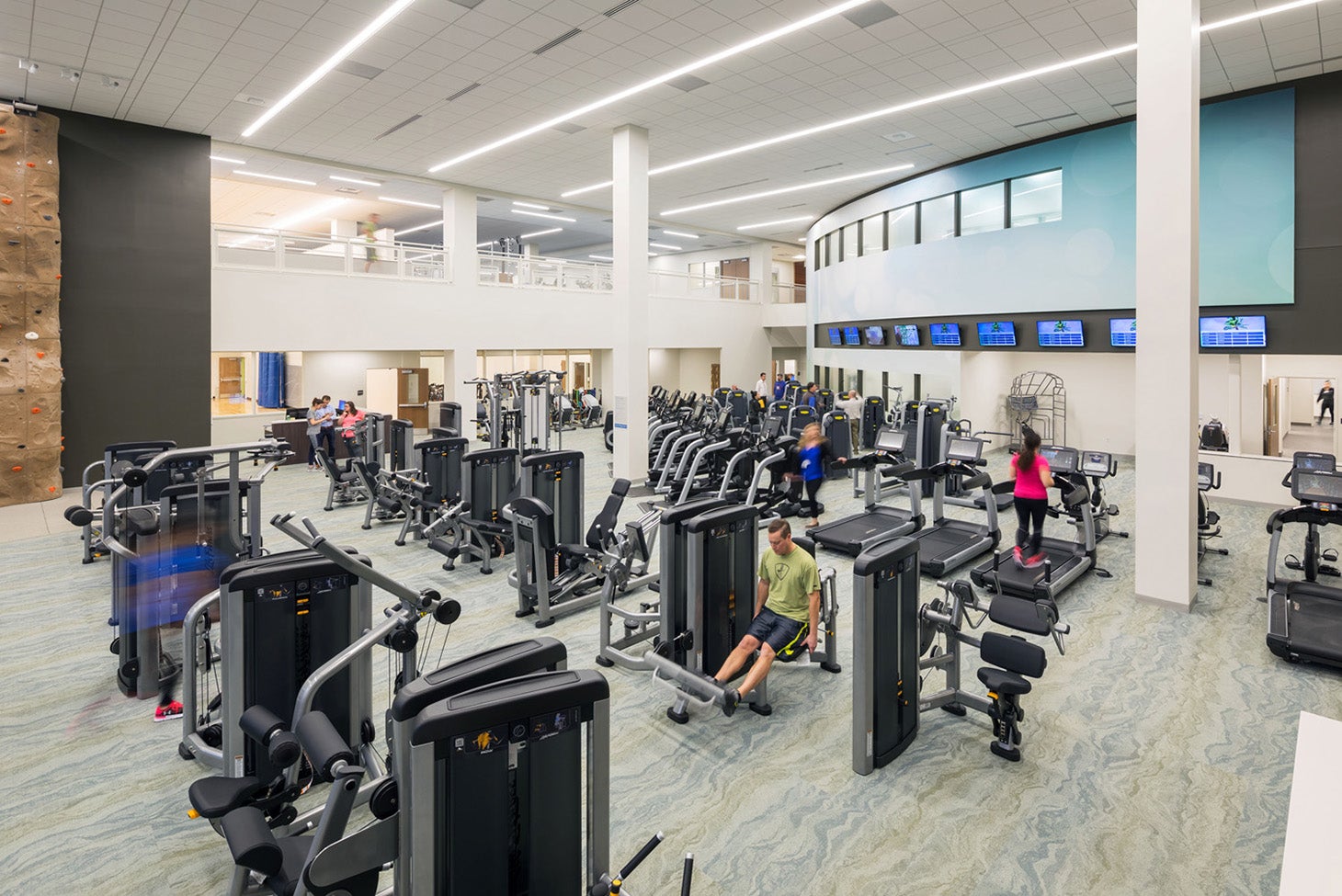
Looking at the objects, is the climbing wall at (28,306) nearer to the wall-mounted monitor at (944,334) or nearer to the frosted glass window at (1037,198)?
the wall-mounted monitor at (944,334)

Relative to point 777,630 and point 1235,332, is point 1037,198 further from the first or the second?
point 777,630

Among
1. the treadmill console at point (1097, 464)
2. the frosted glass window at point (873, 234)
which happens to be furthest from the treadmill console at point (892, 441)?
the frosted glass window at point (873, 234)

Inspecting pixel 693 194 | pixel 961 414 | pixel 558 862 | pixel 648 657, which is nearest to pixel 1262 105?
pixel 961 414

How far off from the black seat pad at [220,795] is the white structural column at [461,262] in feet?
43.5

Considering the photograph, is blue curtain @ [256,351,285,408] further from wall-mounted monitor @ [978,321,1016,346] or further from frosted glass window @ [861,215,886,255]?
wall-mounted monitor @ [978,321,1016,346]

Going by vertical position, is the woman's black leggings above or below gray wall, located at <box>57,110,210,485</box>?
below

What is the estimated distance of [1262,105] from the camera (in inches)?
392

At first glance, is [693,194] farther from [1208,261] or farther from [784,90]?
[1208,261]

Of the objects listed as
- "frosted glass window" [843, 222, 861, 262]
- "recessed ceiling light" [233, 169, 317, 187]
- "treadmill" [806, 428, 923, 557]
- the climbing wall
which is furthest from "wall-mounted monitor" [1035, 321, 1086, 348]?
the climbing wall

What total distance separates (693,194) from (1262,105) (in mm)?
10115

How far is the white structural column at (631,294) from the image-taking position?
11578mm

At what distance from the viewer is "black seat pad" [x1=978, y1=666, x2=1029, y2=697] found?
155 inches

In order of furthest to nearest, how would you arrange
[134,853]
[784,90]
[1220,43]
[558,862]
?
[784,90] → [1220,43] → [134,853] → [558,862]

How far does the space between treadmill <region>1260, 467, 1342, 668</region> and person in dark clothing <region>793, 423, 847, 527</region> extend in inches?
175
